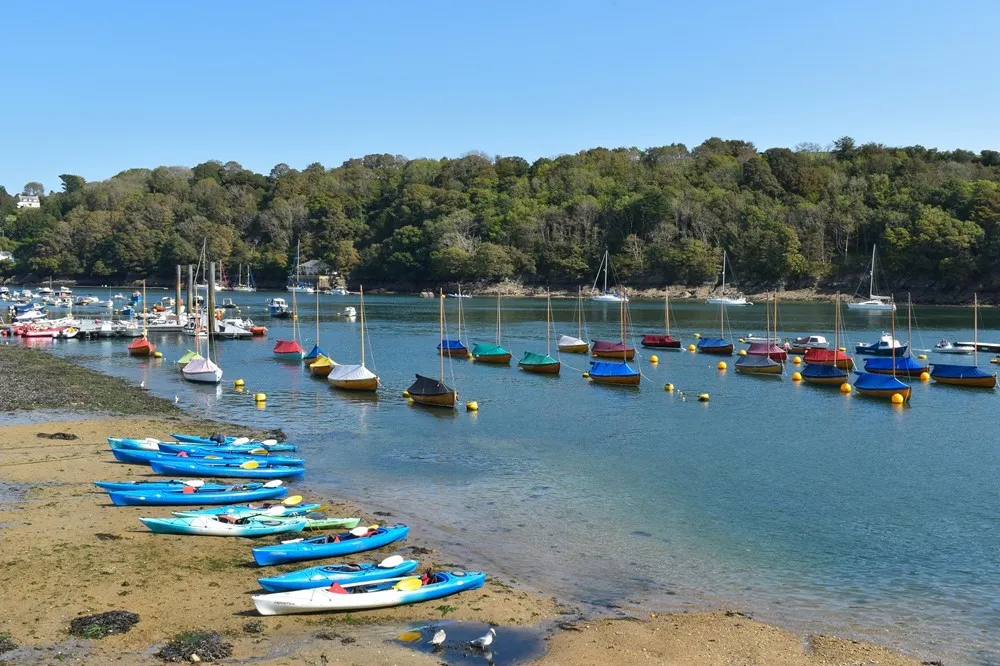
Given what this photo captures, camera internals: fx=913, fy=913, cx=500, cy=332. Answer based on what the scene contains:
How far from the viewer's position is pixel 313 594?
17922 mm

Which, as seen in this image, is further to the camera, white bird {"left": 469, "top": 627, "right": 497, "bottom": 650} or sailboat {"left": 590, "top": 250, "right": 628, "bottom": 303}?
sailboat {"left": 590, "top": 250, "right": 628, "bottom": 303}

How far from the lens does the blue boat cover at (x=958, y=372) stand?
5681 centimetres

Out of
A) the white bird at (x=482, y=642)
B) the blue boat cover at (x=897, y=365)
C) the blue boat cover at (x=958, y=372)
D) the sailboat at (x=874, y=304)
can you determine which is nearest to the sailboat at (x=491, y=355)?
the blue boat cover at (x=897, y=365)

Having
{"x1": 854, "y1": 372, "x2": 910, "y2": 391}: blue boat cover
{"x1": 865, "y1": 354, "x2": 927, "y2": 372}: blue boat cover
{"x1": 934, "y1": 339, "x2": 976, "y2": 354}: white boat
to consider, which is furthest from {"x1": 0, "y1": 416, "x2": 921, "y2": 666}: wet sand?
{"x1": 934, "y1": 339, "x2": 976, "y2": 354}: white boat

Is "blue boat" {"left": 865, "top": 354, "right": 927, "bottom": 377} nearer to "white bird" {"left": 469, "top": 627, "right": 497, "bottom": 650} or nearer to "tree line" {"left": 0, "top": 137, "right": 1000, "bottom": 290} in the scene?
"white bird" {"left": 469, "top": 627, "right": 497, "bottom": 650}

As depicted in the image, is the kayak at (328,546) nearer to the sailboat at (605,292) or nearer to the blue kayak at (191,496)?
the blue kayak at (191,496)

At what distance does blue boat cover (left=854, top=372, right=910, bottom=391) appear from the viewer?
5249 cm

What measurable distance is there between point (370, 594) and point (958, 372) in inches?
1982

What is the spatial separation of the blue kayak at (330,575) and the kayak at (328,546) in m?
0.84

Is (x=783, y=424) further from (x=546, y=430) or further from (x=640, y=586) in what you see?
(x=640, y=586)

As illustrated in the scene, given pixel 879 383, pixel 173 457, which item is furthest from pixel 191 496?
pixel 879 383

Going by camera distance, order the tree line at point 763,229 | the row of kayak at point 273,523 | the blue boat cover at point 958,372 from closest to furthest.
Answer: the row of kayak at point 273,523 → the blue boat cover at point 958,372 → the tree line at point 763,229

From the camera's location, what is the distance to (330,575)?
18.8 meters

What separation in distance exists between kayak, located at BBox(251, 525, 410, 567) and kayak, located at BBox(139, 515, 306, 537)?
1.08 metres
